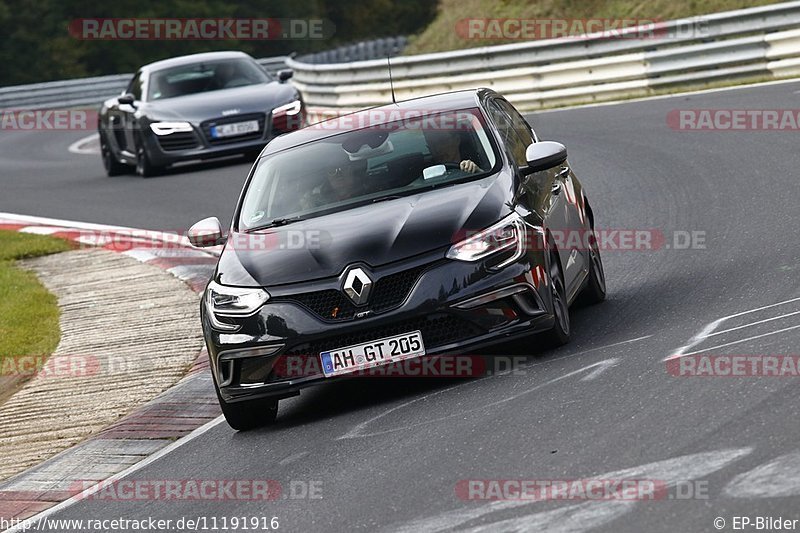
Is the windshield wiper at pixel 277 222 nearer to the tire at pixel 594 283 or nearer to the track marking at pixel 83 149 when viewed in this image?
the tire at pixel 594 283

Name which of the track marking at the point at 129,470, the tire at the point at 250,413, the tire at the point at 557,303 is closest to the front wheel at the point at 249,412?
the tire at the point at 250,413

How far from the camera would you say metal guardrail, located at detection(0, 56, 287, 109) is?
1620 inches

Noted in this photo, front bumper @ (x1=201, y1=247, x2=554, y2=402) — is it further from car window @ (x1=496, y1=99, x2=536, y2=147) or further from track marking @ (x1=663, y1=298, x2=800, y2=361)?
car window @ (x1=496, y1=99, x2=536, y2=147)

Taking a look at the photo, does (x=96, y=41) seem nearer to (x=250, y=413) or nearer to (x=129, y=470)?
(x=250, y=413)

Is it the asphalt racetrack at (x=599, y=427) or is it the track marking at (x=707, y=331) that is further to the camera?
the track marking at (x=707, y=331)

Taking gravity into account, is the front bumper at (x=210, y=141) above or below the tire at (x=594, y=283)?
below

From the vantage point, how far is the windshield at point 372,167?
8.54 meters

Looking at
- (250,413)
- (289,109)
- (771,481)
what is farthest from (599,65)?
(771,481)

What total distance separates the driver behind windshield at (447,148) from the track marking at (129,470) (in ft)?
6.26

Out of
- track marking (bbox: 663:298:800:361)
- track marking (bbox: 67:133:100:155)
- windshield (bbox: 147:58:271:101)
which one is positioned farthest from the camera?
track marking (bbox: 67:133:100:155)

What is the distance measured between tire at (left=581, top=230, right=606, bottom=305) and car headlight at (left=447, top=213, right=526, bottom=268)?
1.57 m

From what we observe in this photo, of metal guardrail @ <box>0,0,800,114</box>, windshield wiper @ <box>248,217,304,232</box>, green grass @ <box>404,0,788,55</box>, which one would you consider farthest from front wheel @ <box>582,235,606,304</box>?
green grass @ <box>404,0,788,55</box>

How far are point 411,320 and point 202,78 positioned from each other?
46.4 ft

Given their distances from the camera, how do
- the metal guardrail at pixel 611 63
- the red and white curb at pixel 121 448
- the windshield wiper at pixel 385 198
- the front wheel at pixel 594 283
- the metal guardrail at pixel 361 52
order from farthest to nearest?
the metal guardrail at pixel 361 52
the metal guardrail at pixel 611 63
the front wheel at pixel 594 283
the windshield wiper at pixel 385 198
the red and white curb at pixel 121 448
